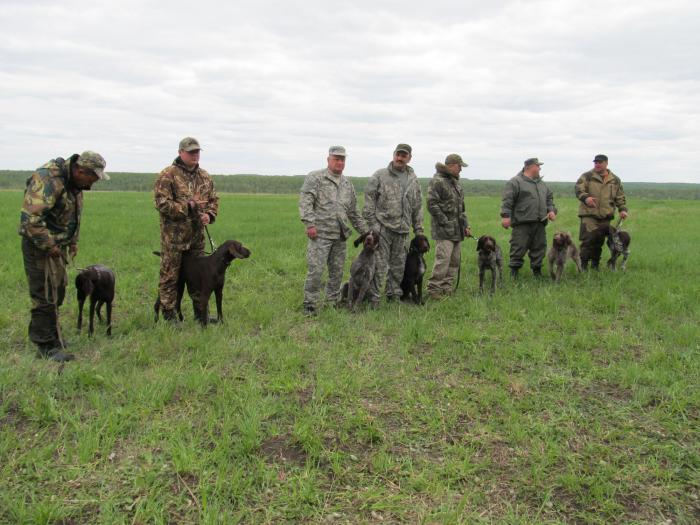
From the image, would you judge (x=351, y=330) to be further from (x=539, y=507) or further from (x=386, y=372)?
(x=539, y=507)

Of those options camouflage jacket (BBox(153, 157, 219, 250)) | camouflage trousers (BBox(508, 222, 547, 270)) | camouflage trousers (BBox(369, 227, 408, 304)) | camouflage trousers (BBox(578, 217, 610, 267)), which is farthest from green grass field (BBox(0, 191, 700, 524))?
camouflage trousers (BBox(578, 217, 610, 267))

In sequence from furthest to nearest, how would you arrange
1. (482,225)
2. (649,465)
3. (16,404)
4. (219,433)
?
1. (482,225)
2. (16,404)
3. (219,433)
4. (649,465)

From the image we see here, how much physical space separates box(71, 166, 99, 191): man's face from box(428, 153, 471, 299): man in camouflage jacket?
4622mm

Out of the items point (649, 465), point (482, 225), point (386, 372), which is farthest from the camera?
point (482, 225)

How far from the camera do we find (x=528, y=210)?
9.20 metres

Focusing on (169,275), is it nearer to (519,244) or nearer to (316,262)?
(316,262)

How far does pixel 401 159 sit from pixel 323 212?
1.37 metres

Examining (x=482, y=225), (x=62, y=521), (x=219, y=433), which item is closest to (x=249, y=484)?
(x=219, y=433)

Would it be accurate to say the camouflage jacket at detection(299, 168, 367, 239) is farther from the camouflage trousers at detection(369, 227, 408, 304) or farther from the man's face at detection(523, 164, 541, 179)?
the man's face at detection(523, 164, 541, 179)

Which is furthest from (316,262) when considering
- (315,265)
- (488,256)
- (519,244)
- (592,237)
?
(592,237)

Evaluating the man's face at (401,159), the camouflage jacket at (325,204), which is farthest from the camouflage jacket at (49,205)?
the man's face at (401,159)

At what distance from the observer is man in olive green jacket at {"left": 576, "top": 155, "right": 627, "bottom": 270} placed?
31.6 ft

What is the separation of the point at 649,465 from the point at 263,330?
4.27 meters

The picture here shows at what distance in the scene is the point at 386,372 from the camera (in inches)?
209
